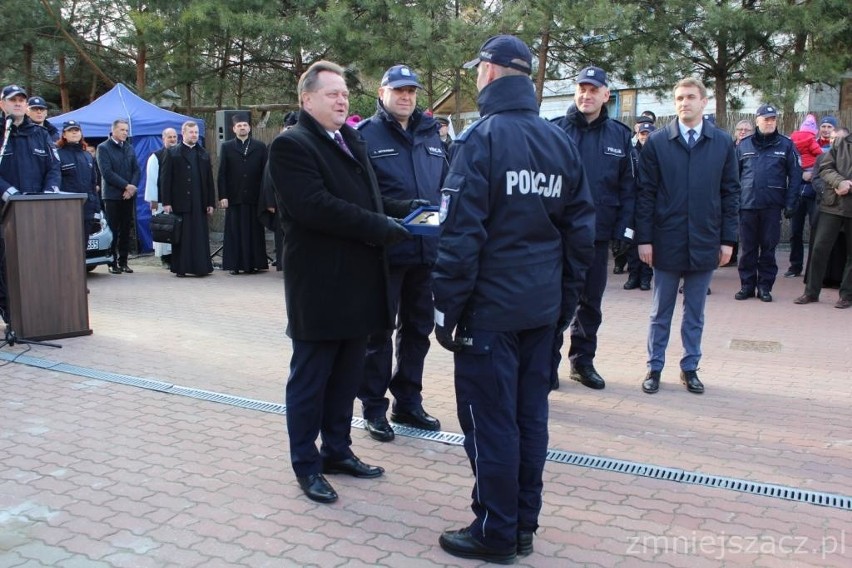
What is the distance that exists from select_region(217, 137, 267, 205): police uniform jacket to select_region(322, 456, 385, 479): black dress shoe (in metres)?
8.11

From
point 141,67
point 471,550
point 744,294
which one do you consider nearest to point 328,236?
point 471,550

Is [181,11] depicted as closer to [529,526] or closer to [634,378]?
[634,378]

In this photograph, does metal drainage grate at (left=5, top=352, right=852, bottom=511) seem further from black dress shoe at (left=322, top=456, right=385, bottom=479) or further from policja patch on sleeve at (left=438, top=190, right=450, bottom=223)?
policja patch on sleeve at (left=438, top=190, right=450, bottom=223)

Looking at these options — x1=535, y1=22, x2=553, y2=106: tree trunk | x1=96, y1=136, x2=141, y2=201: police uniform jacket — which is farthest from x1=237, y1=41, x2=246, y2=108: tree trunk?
x1=535, y1=22, x2=553, y2=106: tree trunk

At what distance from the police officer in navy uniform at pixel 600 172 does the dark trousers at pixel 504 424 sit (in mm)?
2114

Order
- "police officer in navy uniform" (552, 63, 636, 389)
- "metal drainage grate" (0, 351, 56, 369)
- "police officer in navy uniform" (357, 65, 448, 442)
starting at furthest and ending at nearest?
"metal drainage grate" (0, 351, 56, 369), "police officer in navy uniform" (552, 63, 636, 389), "police officer in navy uniform" (357, 65, 448, 442)

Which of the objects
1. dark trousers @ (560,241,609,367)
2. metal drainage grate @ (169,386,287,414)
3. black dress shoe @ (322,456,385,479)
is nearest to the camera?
black dress shoe @ (322,456,385,479)

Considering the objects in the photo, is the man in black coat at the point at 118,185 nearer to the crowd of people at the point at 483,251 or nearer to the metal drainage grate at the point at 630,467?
the metal drainage grate at the point at 630,467

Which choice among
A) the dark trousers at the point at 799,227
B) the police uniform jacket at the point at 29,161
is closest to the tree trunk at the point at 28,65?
the police uniform jacket at the point at 29,161

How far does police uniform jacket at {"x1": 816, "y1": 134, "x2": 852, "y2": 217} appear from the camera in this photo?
902cm

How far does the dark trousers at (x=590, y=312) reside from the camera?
5797 millimetres

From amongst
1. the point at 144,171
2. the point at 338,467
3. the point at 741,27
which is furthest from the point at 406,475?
the point at 144,171

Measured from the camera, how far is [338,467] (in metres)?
4.33

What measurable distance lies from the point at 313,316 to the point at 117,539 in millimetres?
1285
